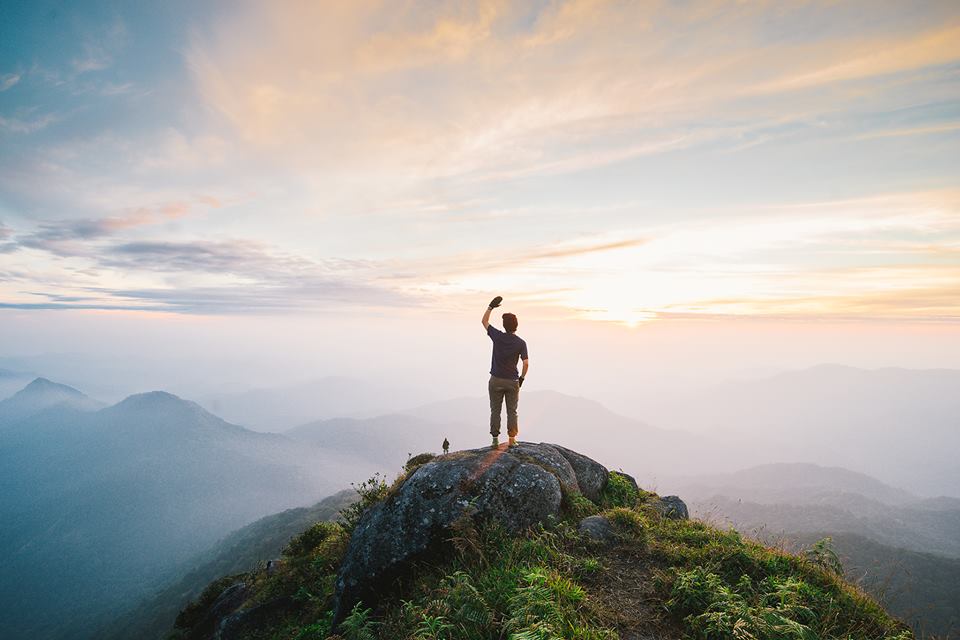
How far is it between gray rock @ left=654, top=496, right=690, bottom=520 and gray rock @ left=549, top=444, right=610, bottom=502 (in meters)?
1.54

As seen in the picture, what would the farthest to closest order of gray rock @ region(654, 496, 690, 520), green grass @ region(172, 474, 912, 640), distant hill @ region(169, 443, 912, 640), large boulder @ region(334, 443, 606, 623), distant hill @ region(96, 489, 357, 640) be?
distant hill @ region(96, 489, 357, 640)
gray rock @ region(654, 496, 690, 520)
large boulder @ region(334, 443, 606, 623)
distant hill @ region(169, 443, 912, 640)
green grass @ region(172, 474, 912, 640)

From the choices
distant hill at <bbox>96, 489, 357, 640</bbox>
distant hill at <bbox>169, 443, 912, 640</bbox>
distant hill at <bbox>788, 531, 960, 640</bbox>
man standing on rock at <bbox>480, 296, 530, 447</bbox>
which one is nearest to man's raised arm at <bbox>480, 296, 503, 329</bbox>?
man standing on rock at <bbox>480, 296, 530, 447</bbox>

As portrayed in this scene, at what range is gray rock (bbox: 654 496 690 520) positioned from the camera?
1051cm

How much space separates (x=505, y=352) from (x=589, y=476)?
454 cm

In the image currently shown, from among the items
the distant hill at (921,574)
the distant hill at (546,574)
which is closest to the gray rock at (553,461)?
the distant hill at (546,574)

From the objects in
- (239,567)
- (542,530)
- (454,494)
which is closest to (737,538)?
(542,530)

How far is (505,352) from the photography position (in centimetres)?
1102

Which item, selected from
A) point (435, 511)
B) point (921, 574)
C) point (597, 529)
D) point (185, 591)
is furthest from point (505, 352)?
point (921, 574)

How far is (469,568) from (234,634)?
10.7 m

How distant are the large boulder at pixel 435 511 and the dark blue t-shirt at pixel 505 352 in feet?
7.74

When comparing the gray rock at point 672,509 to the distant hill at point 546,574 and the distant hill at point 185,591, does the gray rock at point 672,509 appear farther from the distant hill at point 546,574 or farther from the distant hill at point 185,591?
the distant hill at point 185,591

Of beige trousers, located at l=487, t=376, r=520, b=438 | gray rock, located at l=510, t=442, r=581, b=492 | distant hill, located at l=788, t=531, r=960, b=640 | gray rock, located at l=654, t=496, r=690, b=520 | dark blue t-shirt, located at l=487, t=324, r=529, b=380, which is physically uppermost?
dark blue t-shirt, located at l=487, t=324, r=529, b=380

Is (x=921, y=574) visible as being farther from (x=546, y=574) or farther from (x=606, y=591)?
(x=546, y=574)

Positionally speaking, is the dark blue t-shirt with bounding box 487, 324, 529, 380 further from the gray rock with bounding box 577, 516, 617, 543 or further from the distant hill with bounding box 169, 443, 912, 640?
the gray rock with bounding box 577, 516, 617, 543
